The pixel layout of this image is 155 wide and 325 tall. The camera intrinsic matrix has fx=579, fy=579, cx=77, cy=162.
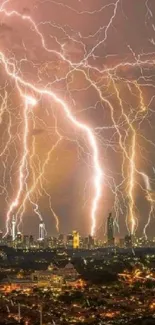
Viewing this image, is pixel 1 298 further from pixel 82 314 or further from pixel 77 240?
pixel 77 240

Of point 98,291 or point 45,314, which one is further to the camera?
point 98,291

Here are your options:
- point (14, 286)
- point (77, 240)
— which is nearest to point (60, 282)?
point (14, 286)

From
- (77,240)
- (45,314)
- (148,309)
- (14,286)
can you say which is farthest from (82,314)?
(77,240)

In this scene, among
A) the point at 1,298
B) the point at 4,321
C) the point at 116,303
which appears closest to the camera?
the point at 4,321

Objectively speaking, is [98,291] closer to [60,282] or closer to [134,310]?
[60,282]

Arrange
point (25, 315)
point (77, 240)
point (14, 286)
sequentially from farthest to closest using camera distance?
1. point (77, 240)
2. point (14, 286)
3. point (25, 315)

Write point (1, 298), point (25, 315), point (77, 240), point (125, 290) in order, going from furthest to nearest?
point (77, 240), point (125, 290), point (1, 298), point (25, 315)

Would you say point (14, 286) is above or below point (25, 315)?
above

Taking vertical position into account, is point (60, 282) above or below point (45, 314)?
above

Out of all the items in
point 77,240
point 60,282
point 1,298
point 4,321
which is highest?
point 77,240
